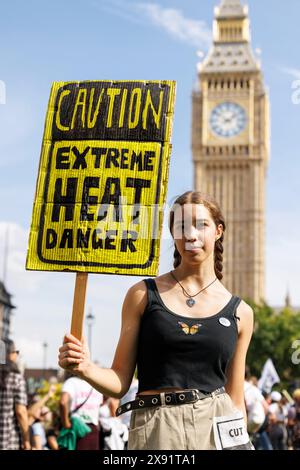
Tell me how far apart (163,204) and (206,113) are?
7266cm

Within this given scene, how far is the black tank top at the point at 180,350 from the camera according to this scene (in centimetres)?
297

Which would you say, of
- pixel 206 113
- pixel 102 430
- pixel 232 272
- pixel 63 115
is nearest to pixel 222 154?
pixel 206 113

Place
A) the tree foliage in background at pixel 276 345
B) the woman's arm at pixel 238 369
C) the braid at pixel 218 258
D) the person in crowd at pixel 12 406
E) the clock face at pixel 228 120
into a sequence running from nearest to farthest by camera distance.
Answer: the woman's arm at pixel 238 369, the braid at pixel 218 258, the person in crowd at pixel 12 406, the tree foliage in background at pixel 276 345, the clock face at pixel 228 120

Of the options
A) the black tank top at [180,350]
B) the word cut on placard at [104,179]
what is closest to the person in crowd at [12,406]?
the word cut on placard at [104,179]

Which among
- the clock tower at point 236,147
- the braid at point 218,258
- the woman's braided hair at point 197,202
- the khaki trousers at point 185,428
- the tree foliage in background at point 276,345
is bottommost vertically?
the khaki trousers at point 185,428

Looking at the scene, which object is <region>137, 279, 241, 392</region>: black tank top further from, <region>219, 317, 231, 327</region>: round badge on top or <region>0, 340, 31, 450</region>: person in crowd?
<region>0, 340, 31, 450</region>: person in crowd

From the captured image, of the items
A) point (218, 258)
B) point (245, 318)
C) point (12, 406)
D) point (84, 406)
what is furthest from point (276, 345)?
point (245, 318)

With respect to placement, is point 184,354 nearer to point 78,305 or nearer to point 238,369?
point 238,369

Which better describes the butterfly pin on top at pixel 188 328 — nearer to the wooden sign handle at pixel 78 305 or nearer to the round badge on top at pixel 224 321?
the round badge on top at pixel 224 321

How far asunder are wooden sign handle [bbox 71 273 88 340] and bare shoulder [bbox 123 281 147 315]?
0.15m

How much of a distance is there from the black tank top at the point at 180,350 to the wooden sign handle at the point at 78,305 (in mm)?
204

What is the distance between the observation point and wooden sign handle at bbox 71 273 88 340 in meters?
3.02

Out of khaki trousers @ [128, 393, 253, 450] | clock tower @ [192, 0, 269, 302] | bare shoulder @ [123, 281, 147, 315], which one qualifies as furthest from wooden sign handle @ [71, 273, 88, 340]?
clock tower @ [192, 0, 269, 302]

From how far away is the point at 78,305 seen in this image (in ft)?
10.2
